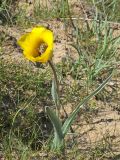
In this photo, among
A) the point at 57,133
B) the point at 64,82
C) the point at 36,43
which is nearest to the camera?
the point at 36,43

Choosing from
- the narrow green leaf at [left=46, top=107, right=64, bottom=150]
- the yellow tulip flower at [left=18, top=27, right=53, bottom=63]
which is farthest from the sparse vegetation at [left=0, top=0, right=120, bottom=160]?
the yellow tulip flower at [left=18, top=27, right=53, bottom=63]

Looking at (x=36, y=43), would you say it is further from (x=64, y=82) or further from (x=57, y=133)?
(x=64, y=82)

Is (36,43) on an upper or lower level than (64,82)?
upper

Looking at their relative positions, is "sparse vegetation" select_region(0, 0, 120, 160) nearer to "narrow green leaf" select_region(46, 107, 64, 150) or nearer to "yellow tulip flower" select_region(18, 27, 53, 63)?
"narrow green leaf" select_region(46, 107, 64, 150)

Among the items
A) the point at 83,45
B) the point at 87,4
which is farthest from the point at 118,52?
the point at 87,4

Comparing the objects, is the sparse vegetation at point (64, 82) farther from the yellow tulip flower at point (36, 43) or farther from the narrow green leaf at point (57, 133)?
the yellow tulip flower at point (36, 43)

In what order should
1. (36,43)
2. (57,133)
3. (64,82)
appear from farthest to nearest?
(64,82) < (57,133) < (36,43)

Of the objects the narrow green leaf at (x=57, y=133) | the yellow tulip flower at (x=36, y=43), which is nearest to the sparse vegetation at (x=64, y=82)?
the narrow green leaf at (x=57, y=133)

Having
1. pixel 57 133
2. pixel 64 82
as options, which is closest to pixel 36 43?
pixel 57 133

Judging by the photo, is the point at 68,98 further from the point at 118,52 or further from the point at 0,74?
the point at 118,52

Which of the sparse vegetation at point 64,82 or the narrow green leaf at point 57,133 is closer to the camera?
the narrow green leaf at point 57,133

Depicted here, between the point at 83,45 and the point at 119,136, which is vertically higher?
the point at 83,45
